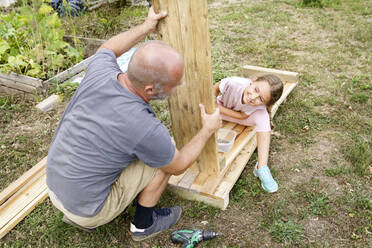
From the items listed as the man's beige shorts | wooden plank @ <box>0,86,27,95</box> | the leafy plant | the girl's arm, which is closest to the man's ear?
the man's beige shorts

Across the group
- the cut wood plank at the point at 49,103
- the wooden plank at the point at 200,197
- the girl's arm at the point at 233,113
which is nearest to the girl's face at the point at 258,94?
the girl's arm at the point at 233,113

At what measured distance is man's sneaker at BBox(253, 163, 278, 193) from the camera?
267 centimetres

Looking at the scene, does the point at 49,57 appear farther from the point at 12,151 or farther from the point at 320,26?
the point at 320,26

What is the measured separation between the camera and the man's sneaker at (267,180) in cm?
267

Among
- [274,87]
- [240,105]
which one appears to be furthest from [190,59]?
[240,105]

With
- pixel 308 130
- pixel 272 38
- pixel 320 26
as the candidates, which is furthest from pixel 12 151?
pixel 320 26

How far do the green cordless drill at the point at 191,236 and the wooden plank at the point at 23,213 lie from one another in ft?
4.05

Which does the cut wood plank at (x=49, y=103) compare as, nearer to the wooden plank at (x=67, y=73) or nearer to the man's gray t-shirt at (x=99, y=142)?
the wooden plank at (x=67, y=73)

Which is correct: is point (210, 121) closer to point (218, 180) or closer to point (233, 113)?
point (218, 180)

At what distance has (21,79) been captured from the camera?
4082 millimetres

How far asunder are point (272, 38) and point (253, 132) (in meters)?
2.78

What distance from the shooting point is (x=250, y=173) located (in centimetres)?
291

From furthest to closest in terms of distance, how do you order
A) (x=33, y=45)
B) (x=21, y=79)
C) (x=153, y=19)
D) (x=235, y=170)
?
1. (x=33, y=45)
2. (x=21, y=79)
3. (x=235, y=170)
4. (x=153, y=19)

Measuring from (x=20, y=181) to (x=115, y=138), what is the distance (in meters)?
1.62
